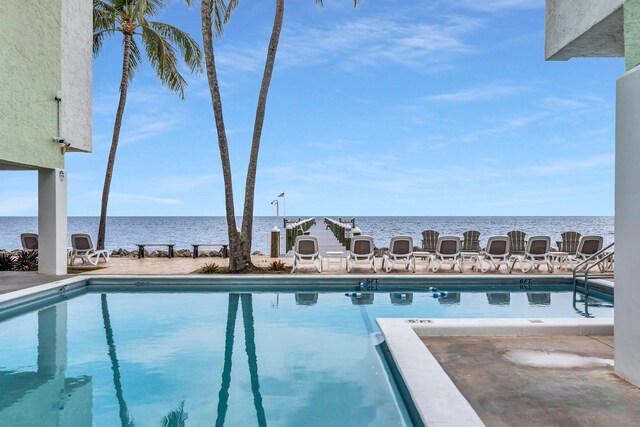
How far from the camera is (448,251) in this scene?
1256 centimetres

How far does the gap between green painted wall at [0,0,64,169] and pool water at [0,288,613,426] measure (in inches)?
139

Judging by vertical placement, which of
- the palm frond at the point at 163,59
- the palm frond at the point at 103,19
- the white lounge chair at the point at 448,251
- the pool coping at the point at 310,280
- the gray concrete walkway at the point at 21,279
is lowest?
the pool coping at the point at 310,280

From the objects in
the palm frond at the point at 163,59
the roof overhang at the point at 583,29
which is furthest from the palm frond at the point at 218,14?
the roof overhang at the point at 583,29

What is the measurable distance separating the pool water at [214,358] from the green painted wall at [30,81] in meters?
3.53

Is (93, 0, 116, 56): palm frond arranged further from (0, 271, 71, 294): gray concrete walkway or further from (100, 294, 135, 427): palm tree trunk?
(100, 294, 135, 427): palm tree trunk

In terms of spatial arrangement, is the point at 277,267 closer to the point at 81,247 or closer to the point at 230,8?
the point at 81,247

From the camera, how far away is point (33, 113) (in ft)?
36.2

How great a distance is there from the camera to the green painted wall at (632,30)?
4090mm

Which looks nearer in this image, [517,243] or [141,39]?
[517,243]

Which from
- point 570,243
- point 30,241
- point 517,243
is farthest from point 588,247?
point 30,241

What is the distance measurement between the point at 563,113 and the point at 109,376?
5309cm

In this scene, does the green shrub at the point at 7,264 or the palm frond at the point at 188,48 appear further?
the palm frond at the point at 188,48

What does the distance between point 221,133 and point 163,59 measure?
612cm

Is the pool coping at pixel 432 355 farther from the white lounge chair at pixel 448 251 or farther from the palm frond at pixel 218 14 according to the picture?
the palm frond at pixel 218 14
